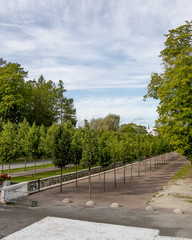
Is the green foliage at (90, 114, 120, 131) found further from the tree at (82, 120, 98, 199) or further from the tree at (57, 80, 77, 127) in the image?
the tree at (82, 120, 98, 199)

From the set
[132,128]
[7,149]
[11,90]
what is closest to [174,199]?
[7,149]

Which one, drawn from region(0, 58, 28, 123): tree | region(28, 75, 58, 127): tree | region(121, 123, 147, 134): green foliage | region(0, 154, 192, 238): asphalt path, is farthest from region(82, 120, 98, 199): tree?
region(121, 123, 147, 134): green foliage

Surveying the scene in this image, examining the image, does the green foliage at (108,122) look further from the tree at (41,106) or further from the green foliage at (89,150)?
the green foliage at (89,150)

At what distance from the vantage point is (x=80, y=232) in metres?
10.1

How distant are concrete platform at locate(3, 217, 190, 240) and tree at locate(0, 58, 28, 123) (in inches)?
1705

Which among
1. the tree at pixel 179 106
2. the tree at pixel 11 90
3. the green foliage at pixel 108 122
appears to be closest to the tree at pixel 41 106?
the tree at pixel 11 90

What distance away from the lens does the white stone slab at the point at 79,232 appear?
9.48 m

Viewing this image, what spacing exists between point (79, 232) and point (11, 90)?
4640cm

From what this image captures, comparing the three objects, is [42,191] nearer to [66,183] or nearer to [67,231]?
[66,183]

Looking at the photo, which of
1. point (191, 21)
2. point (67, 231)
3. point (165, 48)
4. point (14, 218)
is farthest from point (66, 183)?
point (191, 21)

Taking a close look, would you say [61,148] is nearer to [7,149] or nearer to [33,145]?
[7,149]

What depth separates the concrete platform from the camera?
947cm

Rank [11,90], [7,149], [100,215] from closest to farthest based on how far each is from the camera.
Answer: [100,215] < [7,149] < [11,90]

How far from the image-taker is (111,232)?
10.1 meters
